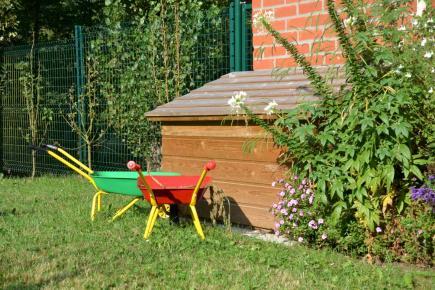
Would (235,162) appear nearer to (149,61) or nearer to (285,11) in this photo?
(285,11)

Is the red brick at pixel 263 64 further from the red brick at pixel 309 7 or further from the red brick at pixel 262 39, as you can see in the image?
the red brick at pixel 309 7

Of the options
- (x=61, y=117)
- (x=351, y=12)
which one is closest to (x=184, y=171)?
(x=351, y=12)

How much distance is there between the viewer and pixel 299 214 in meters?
4.58

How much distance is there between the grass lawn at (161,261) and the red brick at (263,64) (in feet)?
6.22

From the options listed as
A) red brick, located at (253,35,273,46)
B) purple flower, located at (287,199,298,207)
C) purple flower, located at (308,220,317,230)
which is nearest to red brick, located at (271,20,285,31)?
red brick, located at (253,35,273,46)

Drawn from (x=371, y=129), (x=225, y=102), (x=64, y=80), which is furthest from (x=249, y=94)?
(x=64, y=80)

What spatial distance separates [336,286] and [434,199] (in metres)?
0.91

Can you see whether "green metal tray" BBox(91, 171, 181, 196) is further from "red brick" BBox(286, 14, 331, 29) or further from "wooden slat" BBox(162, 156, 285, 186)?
"red brick" BBox(286, 14, 331, 29)

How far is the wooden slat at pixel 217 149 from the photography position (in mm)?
5082

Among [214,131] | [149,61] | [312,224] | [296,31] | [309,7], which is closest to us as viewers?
[312,224]

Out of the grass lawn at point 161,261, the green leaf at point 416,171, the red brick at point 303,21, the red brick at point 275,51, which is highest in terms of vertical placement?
the red brick at point 303,21

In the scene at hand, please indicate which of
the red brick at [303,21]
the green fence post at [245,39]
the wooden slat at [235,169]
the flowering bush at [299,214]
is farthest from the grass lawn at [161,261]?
the green fence post at [245,39]

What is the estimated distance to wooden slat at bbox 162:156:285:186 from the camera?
5.07m

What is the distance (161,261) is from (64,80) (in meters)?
6.34
